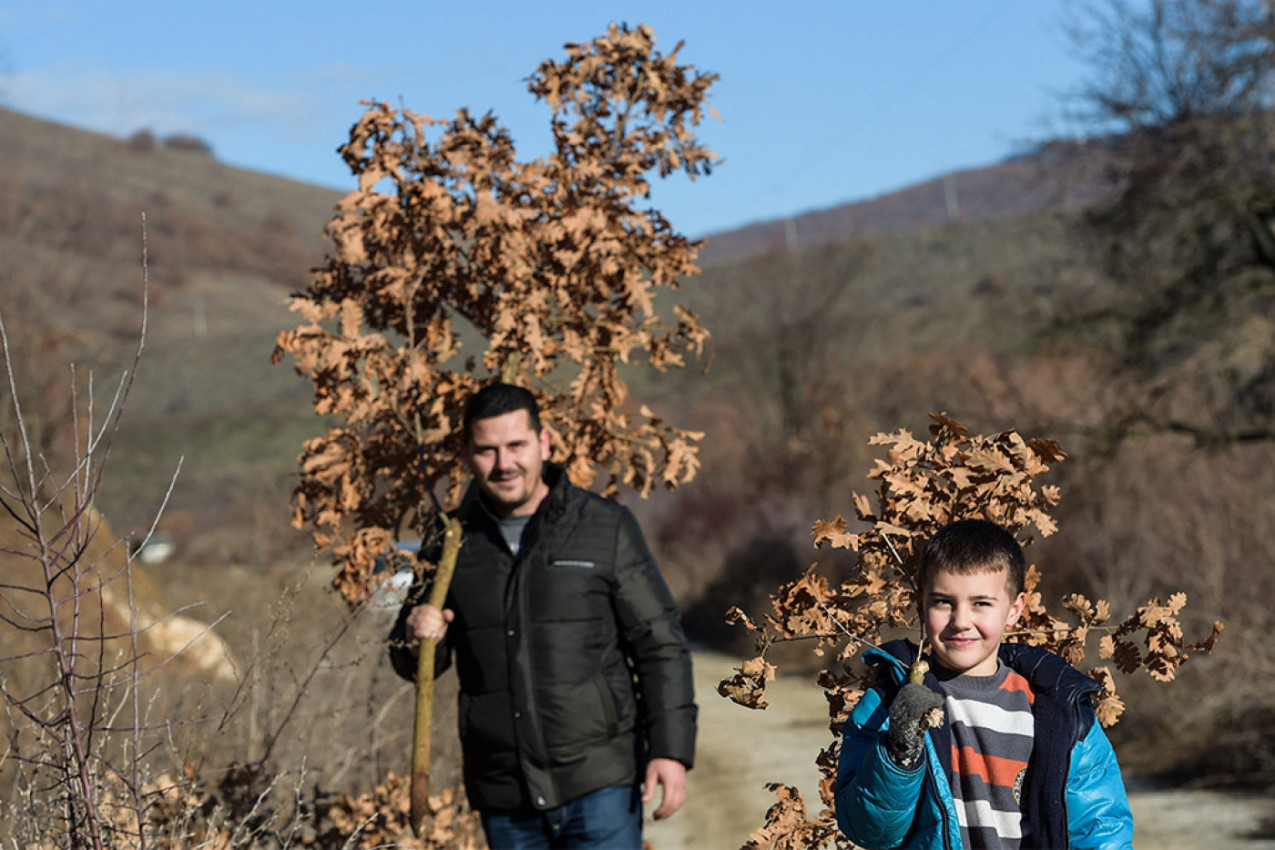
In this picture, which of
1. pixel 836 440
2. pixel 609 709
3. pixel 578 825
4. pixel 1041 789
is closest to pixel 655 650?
pixel 609 709

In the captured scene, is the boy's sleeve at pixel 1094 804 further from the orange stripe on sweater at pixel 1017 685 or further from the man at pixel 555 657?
the man at pixel 555 657

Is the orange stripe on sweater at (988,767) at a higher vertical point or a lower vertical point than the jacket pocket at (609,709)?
higher

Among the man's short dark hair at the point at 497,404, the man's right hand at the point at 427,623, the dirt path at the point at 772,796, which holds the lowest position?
the dirt path at the point at 772,796

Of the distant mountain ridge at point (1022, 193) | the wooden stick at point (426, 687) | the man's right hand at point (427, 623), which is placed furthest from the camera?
the distant mountain ridge at point (1022, 193)

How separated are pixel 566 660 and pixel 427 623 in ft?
1.47

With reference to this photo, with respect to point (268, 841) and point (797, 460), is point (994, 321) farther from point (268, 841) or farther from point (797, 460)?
point (268, 841)

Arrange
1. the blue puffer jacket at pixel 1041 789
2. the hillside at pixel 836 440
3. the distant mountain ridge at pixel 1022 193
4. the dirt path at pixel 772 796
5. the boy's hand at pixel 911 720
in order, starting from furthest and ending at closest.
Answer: the distant mountain ridge at pixel 1022 193 < the hillside at pixel 836 440 < the dirt path at pixel 772 796 < the blue puffer jacket at pixel 1041 789 < the boy's hand at pixel 911 720

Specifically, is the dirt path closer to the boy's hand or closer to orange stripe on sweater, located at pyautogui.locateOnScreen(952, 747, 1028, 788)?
orange stripe on sweater, located at pyautogui.locateOnScreen(952, 747, 1028, 788)

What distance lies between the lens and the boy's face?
256 cm

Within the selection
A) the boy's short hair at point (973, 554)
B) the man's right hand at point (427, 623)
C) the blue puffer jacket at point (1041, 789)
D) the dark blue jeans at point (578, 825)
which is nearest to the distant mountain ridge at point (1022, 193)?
the man's right hand at point (427, 623)

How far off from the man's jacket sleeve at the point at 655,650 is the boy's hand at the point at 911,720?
1603 mm

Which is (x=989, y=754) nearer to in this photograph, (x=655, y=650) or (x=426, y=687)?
(x=655, y=650)

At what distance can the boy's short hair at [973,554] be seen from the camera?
2586 millimetres

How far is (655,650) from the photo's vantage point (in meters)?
4.04
